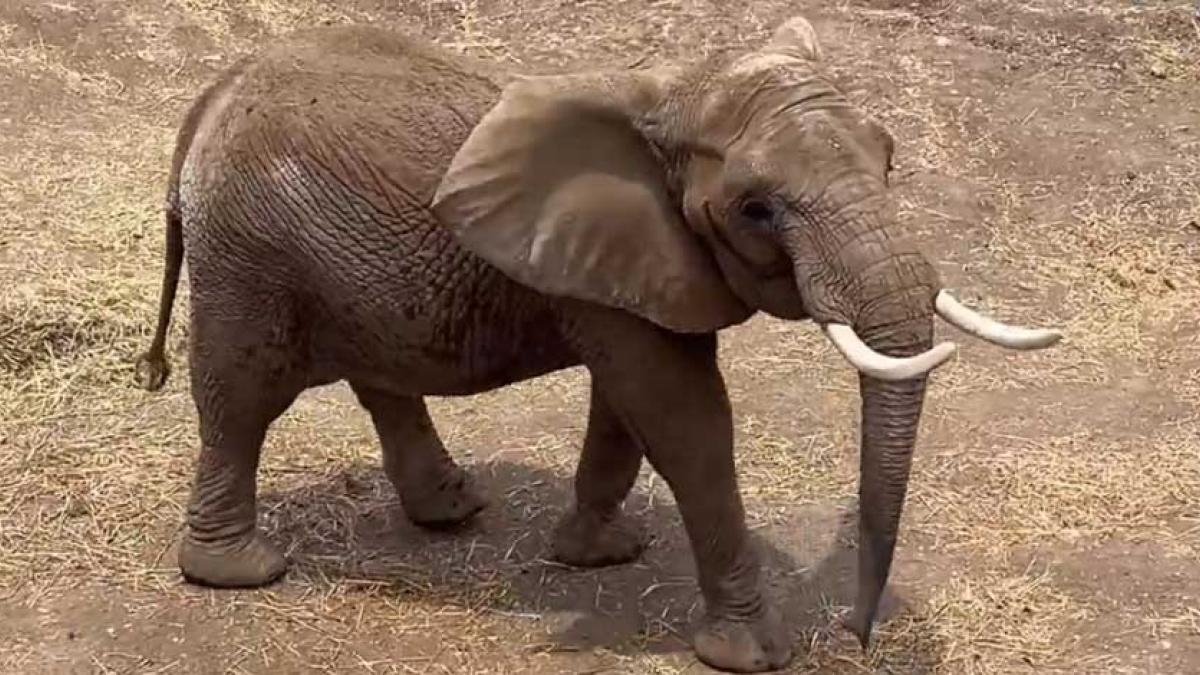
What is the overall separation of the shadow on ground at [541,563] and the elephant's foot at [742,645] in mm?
100

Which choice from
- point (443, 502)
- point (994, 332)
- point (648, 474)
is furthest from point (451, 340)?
point (994, 332)

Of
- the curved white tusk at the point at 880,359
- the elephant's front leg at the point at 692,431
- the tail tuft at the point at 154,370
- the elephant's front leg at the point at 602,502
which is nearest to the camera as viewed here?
the curved white tusk at the point at 880,359

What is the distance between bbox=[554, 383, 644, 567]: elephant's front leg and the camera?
14.6 feet

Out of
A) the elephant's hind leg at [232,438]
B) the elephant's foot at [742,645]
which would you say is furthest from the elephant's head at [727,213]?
the elephant's hind leg at [232,438]

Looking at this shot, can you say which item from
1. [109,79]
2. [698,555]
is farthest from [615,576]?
[109,79]

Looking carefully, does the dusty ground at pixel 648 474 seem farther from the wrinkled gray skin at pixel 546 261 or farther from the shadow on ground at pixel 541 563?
the wrinkled gray skin at pixel 546 261

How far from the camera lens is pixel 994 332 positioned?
10.8 feet

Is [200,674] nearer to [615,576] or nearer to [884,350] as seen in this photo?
[615,576]

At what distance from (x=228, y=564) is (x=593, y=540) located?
928mm

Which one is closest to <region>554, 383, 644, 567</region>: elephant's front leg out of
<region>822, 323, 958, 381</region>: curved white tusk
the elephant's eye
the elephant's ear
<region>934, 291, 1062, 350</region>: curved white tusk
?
the elephant's ear

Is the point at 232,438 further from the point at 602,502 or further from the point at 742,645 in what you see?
the point at 742,645

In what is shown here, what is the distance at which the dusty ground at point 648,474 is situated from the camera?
443cm

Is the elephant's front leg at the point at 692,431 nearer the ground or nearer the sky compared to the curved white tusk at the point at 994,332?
nearer the ground

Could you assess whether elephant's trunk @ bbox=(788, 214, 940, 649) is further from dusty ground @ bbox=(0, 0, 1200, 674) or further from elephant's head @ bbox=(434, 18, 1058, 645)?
dusty ground @ bbox=(0, 0, 1200, 674)
